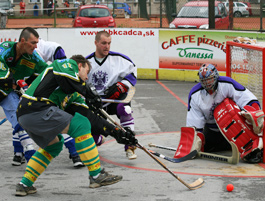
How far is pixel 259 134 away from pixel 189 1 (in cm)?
Result: 1315

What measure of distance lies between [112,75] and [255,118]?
6.24ft

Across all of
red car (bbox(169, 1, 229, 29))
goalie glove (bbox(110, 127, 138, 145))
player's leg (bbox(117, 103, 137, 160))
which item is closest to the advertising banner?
red car (bbox(169, 1, 229, 29))

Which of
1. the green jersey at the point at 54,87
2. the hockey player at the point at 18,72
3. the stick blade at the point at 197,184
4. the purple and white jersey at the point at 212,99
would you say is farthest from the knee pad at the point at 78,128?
the purple and white jersey at the point at 212,99

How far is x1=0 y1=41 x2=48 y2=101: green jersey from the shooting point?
685 centimetres

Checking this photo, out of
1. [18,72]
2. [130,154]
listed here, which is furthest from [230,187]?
[18,72]

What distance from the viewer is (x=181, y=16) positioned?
18.8 meters

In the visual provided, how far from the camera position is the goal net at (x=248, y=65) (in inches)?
283

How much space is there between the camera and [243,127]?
278 inches

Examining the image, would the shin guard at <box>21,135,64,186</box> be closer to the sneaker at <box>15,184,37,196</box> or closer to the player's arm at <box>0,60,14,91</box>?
the sneaker at <box>15,184,37,196</box>

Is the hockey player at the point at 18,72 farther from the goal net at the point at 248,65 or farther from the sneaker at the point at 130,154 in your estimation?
the goal net at the point at 248,65

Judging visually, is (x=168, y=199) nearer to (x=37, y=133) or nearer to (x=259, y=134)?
(x=37, y=133)

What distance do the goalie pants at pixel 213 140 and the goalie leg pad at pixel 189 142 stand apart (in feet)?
0.93

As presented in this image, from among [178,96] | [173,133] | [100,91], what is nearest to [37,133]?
[100,91]

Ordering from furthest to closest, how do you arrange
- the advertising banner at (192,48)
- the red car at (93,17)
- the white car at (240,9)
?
the red car at (93,17) < the white car at (240,9) < the advertising banner at (192,48)
